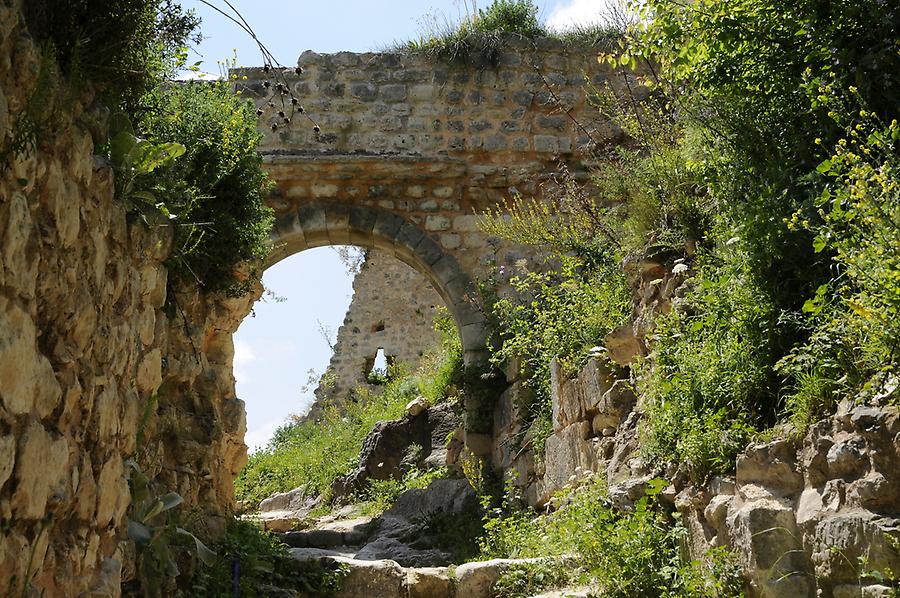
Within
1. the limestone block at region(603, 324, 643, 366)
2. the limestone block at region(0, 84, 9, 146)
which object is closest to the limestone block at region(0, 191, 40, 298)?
the limestone block at region(0, 84, 9, 146)

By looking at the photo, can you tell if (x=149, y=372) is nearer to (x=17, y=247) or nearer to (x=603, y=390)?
(x=17, y=247)

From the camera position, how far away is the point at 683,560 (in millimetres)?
4422

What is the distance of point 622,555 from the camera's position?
15.1 ft

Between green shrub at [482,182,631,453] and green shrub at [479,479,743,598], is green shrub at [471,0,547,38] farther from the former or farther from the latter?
green shrub at [479,479,743,598]

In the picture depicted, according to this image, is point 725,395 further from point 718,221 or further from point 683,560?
point 718,221

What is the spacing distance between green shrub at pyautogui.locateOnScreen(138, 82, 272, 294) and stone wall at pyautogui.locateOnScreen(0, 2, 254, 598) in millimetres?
739

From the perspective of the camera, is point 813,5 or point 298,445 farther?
point 298,445

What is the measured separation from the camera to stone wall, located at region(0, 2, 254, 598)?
2.62 meters

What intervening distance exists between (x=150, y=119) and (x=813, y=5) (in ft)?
10.8

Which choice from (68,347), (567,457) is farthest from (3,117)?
(567,457)

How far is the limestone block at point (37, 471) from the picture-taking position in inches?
103

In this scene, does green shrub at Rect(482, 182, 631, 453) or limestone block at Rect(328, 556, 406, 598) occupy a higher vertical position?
green shrub at Rect(482, 182, 631, 453)

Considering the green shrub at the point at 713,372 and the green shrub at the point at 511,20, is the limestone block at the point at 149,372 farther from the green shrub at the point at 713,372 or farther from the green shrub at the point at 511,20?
the green shrub at the point at 511,20

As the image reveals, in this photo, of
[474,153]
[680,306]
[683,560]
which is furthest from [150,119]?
[474,153]
